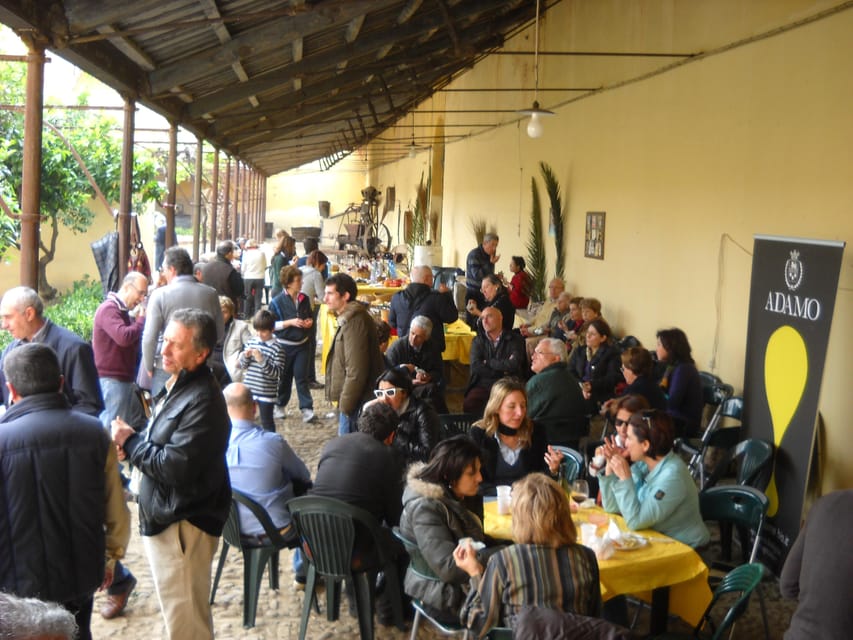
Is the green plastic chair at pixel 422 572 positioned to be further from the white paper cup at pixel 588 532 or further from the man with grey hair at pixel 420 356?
the man with grey hair at pixel 420 356

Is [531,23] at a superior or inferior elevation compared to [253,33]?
superior

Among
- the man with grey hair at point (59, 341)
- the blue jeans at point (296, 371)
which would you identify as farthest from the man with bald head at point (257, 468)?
the blue jeans at point (296, 371)

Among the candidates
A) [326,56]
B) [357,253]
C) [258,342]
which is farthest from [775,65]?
[357,253]

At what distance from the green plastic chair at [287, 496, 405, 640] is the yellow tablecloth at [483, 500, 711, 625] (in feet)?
2.05

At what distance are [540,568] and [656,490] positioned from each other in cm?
122

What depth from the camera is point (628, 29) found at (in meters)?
9.24

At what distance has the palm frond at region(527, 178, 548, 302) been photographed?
12.1 meters

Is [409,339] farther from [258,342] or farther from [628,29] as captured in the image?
[628,29]

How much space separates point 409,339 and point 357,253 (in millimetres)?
16363

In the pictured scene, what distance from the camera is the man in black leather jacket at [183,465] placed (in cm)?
313

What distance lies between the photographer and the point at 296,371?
323 inches

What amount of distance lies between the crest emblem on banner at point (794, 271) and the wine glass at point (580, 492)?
2.15m

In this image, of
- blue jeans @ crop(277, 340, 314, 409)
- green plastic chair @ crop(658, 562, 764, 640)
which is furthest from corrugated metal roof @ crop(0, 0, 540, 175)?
green plastic chair @ crop(658, 562, 764, 640)

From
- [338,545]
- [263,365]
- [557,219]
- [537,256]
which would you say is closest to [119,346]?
[263,365]
